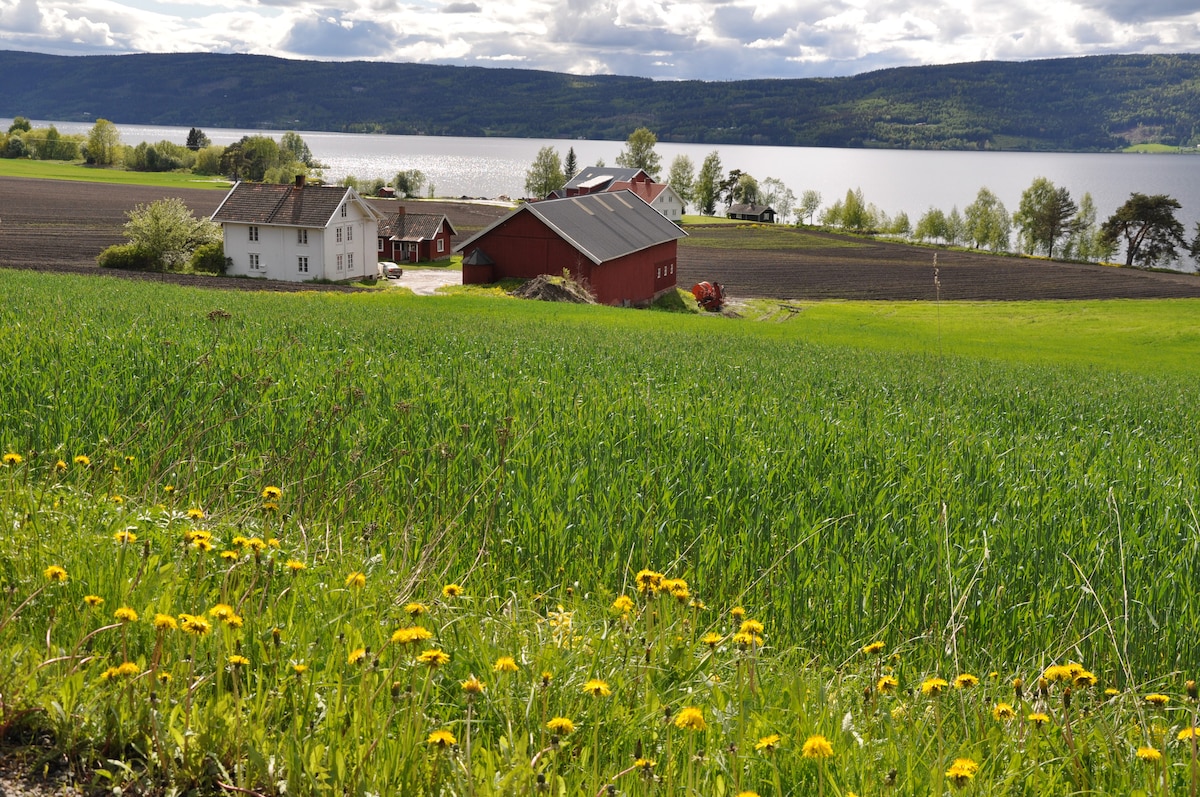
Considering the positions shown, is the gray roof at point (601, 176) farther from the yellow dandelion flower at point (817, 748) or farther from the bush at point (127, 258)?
the yellow dandelion flower at point (817, 748)

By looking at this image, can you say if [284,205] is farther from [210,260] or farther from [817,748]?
[817,748]

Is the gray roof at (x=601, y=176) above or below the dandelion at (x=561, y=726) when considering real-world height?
above

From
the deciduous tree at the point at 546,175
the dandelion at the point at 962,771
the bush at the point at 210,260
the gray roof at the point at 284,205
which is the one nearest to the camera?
the dandelion at the point at 962,771

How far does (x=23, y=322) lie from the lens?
37.2 feet

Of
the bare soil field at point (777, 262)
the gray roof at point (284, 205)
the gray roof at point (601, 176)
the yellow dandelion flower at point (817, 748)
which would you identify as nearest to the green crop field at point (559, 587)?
the yellow dandelion flower at point (817, 748)

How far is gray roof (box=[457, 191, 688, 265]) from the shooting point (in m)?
51.9

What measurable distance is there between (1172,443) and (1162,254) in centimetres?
11158

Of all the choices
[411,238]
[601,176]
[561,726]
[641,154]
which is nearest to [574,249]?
[411,238]

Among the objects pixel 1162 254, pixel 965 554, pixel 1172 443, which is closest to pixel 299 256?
pixel 1172 443

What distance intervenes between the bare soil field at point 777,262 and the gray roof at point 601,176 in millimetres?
14250

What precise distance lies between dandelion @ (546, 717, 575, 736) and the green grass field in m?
142

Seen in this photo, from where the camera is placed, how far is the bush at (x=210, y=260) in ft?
194

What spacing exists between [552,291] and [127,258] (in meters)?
29.5

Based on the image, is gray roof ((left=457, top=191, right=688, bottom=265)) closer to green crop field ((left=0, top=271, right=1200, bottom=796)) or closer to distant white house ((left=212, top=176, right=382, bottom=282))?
distant white house ((left=212, top=176, right=382, bottom=282))
